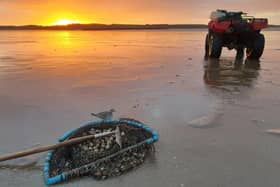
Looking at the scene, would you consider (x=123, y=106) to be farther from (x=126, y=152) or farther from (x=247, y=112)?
(x=247, y=112)

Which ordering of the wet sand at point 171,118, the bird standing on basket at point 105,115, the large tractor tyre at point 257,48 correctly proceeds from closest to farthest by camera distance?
the wet sand at point 171,118 < the bird standing on basket at point 105,115 < the large tractor tyre at point 257,48

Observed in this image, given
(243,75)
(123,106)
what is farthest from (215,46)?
(123,106)

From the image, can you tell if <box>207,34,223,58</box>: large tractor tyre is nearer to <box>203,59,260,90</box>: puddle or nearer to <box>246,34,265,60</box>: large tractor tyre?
<box>246,34,265,60</box>: large tractor tyre

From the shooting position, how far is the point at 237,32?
30.6 feet

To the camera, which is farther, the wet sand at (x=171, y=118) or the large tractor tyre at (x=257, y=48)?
the large tractor tyre at (x=257, y=48)

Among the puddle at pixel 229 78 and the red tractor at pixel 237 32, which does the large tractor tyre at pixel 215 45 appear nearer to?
the red tractor at pixel 237 32

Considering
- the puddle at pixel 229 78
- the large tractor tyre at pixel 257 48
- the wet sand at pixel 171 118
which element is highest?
the large tractor tyre at pixel 257 48

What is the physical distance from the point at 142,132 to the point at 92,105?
177cm

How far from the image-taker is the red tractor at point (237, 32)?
9211 mm

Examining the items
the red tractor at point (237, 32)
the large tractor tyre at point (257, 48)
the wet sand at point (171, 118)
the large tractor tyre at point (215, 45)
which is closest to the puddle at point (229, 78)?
the wet sand at point (171, 118)

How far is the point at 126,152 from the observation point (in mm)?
2605

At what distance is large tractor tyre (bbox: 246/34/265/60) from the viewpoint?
9.87m

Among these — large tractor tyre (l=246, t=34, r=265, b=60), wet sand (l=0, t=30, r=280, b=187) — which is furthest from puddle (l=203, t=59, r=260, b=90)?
large tractor tyre (l=246, t=34, r=265, b=60)

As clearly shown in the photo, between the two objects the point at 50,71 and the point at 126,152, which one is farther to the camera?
the point at 50,71
